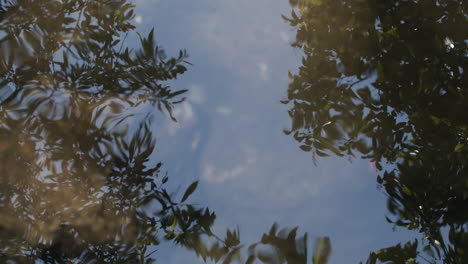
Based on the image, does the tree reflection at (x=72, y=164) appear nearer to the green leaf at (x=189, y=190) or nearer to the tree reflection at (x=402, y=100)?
the green leaf at (x=189, y=190)

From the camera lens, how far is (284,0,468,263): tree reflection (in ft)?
6.00

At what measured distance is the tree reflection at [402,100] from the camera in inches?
72.1

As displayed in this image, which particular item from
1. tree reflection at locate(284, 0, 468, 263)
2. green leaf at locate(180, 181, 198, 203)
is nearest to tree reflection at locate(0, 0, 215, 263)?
green leaf at locate(180, 181, 198, 203)

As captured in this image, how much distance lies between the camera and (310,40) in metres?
3.20

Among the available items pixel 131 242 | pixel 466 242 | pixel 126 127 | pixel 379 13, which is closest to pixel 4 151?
pixel 126 127

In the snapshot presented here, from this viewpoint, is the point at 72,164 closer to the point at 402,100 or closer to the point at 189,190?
the point at 189,190

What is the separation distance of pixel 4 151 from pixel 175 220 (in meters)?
0.97

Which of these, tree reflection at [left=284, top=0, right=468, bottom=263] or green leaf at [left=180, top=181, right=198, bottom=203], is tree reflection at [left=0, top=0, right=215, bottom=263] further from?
tree reflection at [left=284, top=0, right=468, bottom=263]

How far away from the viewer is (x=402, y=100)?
2.38m

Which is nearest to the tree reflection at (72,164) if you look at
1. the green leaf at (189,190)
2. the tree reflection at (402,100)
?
the green leaf at (189,190)

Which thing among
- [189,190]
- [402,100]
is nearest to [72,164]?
[189,190]

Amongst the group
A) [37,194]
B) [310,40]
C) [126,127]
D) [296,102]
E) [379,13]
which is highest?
[310,40]

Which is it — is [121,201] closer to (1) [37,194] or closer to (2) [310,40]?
(1) [37,194]

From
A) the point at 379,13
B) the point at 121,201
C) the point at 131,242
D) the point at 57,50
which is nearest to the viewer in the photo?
the point at 131,242
